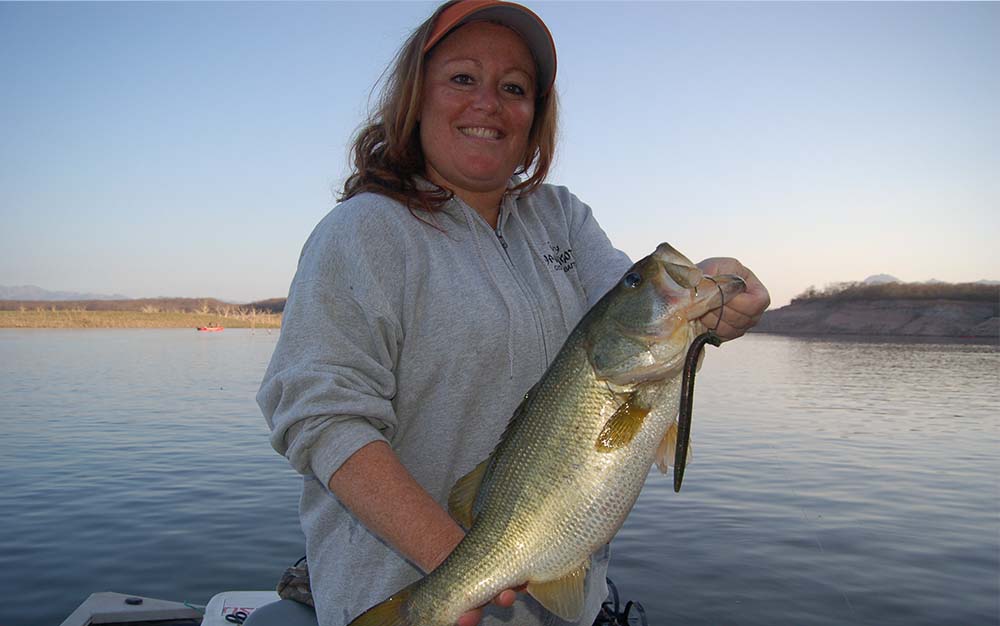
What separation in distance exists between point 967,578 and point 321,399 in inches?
472

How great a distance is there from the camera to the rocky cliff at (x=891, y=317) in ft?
302

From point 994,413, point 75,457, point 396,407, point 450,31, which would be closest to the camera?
point 396,407

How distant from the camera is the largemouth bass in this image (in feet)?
7.62

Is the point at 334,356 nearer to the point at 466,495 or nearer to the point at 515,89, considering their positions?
the point at 466,495

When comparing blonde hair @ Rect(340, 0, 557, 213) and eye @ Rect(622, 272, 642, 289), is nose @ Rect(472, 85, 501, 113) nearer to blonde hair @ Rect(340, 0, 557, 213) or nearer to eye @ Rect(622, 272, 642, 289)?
→ blonde hair @ Rect(340, 0, 557, 213)

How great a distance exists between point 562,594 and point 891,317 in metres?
113

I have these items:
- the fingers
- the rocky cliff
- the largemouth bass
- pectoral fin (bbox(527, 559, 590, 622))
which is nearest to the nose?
the largemouth bass

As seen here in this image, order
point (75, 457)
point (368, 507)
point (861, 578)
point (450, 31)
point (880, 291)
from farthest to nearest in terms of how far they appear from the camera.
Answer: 1. point (880, 291)
2. point (75, 457)
3. point (861, 578)
4. point (450, 31)
5. point (368, 507)

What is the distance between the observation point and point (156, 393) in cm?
2791

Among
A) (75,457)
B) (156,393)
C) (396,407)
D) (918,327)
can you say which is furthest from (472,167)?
(918,327)

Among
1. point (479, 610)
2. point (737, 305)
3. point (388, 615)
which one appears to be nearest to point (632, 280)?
point (737, 305)

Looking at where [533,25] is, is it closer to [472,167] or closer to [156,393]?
[472,167]

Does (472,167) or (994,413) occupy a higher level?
(472,167)

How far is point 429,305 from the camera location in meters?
2.59
